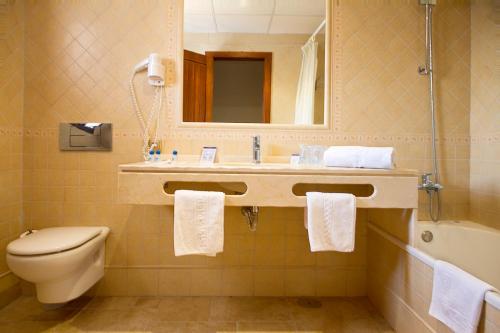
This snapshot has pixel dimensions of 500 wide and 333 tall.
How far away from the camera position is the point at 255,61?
168cm

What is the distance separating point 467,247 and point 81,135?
220cm

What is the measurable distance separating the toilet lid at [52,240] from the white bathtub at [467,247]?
65.4 inches

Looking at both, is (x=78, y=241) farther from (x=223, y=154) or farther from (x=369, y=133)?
(x=369, y=133)

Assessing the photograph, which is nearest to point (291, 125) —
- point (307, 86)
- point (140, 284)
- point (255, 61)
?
point (307, 86)

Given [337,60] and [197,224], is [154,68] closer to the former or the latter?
[197,224]

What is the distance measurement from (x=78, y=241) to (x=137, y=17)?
130 cm

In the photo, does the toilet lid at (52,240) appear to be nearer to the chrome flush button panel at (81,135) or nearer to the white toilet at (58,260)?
the white toilet at (58,260)

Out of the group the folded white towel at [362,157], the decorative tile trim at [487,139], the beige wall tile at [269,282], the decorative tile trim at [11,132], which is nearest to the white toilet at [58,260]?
the decorative tile trim at [11,132]

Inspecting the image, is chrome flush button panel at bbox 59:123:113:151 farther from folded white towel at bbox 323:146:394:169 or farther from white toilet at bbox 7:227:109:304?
folded white towel at bbox 323:146:394:169

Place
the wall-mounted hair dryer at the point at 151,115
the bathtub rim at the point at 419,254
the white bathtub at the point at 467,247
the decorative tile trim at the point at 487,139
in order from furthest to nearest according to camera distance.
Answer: the wall-mounted hair dryer at the point at 151,115 → the decorative tile trim at the point at 487,139 → the white bathtub at the point at 467,247 → the bathtub rim at the point at 419,254

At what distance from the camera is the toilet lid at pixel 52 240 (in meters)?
1.24

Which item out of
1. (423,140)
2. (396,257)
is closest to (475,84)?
(423,140)

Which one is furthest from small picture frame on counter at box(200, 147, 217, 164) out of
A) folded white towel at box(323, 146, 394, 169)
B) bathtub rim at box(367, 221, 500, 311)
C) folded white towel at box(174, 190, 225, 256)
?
bathtub rim at box(367, 221, 500, 311)

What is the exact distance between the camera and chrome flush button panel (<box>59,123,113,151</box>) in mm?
1633
